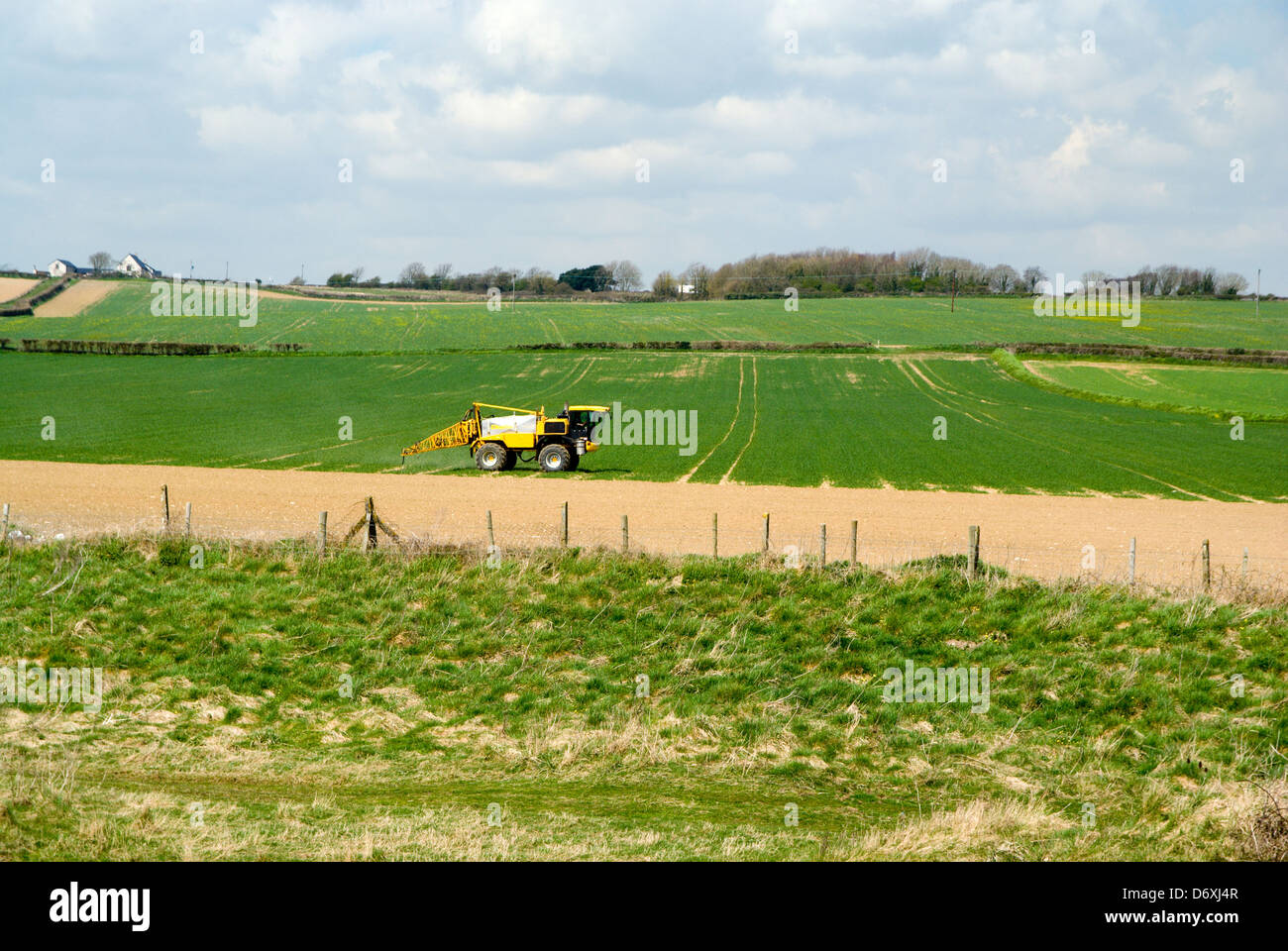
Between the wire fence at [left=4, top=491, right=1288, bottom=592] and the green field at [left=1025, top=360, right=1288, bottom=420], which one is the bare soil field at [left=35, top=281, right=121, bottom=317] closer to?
the wire fence at [left=4, top=491, right=1288, bottom=592]

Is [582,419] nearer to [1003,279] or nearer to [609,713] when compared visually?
[609,713]

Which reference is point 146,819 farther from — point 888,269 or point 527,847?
point 888,269

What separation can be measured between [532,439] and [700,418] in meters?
19.1

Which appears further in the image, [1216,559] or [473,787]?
[1216,559]

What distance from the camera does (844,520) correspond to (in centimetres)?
2908

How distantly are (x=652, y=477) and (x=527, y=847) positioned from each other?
92.5ft

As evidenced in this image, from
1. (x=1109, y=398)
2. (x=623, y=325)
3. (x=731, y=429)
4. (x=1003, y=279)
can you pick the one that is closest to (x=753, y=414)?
(x=731, y=429)

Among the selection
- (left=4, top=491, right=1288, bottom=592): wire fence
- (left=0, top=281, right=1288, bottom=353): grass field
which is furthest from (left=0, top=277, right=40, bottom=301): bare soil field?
(left=4, top=491, right=1288, bottom=592): wire fence

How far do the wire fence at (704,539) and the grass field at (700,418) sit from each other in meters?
10.1

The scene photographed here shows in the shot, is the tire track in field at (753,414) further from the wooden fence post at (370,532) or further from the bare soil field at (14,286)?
the bare soil field at (14,286)

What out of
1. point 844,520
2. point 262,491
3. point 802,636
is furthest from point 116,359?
point 802,636

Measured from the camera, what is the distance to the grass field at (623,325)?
3565 inches

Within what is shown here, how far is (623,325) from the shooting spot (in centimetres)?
10212

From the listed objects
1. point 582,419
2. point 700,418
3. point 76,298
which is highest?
point 76,298
